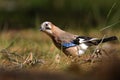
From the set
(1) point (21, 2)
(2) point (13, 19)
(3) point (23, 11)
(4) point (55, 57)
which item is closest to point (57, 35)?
(4) point (55, 57)

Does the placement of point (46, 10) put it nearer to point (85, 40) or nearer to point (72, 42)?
point (72, 42)

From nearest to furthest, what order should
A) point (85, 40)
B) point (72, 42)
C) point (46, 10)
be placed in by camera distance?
1. point (85, 40)
2. point (72, 42)
3. point (46, 10)

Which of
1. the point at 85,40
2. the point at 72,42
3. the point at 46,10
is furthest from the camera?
the point at 46,10

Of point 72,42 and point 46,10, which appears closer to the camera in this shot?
point 72,42

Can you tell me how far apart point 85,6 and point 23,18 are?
160 centimetres

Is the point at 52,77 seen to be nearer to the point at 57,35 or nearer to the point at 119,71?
the point at 119,71

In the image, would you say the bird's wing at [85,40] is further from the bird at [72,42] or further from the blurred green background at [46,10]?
the blurred green background at [46,10]

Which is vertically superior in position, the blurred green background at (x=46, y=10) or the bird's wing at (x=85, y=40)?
the blurred green background at (x=46, y=10)

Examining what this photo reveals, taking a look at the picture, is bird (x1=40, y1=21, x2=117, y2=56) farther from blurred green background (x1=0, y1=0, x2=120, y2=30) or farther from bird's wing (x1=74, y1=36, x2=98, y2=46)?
blurred green background (x1=0, y1=0, x2=120, y2=30)

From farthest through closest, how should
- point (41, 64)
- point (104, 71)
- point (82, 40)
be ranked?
point (82, 40) → point (41, 64) → point (104, 71)

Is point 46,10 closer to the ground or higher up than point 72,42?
higher up

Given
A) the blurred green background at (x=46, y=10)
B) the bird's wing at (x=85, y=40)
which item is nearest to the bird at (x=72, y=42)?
the bird's wing at (x=85, y=40)

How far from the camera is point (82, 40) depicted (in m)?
6.30

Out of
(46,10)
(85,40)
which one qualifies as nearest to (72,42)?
(85,40)
